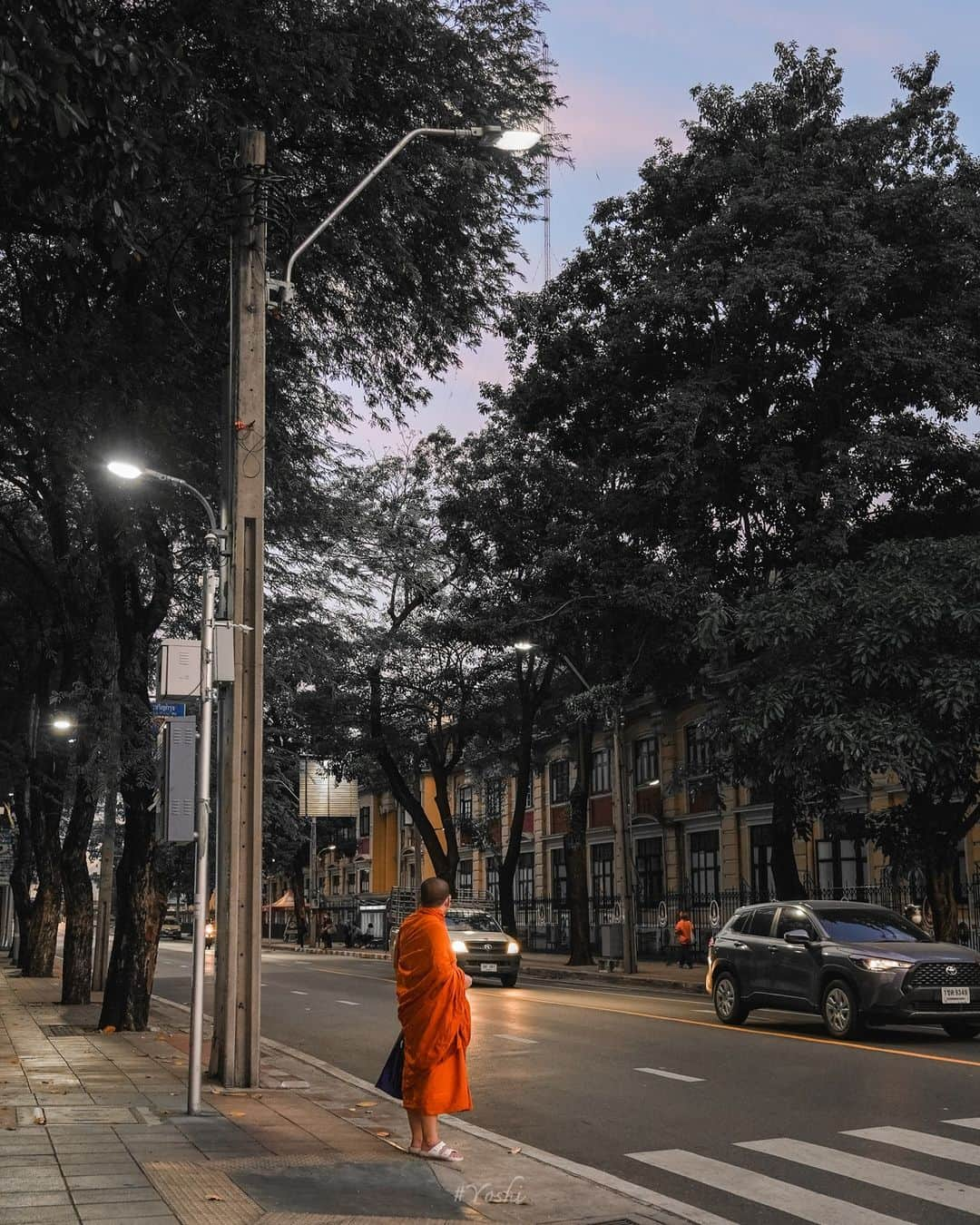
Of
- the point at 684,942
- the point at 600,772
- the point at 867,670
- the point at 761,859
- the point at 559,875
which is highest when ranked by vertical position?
the point at 867,670

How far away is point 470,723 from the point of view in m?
42.6

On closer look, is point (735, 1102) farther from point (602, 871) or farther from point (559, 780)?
point (559, 780)

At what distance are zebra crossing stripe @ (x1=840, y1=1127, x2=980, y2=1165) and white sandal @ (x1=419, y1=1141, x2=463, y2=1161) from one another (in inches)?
114

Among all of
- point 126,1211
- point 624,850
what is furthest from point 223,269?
point 624,850

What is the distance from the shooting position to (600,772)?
5091 centimetres

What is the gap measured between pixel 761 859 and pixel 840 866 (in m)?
3.69

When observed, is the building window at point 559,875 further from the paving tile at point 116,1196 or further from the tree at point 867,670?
the paving tile at point 116,1196

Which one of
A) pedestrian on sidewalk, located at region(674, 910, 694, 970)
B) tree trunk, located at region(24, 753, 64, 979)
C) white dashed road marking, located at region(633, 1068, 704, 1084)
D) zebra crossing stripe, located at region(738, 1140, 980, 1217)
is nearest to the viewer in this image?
zebra crossing stripe, located at region(738, 1140, 980, 1217)

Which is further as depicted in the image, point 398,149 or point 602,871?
point 602,871

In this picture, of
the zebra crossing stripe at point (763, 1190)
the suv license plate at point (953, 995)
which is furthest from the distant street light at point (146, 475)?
the suv license plate at point (953, 995)

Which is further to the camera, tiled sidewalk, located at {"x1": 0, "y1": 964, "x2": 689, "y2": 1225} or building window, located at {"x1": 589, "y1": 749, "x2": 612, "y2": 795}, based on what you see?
building window, located at {"x1": 589, "y1": 749, "x2": 612, "y2": 795}

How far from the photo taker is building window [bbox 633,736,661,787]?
4591cm

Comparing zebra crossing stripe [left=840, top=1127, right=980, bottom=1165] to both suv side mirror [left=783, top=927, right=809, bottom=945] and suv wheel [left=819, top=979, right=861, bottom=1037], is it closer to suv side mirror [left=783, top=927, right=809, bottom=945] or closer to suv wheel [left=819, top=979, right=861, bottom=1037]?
suv wheel [left=819, top=979, right=861, bottom=1037]

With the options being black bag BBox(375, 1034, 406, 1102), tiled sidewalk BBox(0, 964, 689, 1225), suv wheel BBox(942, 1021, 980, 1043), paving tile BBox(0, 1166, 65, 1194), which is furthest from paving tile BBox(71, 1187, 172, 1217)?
suv wheel BBox(942, 1021, 980, 1043)
